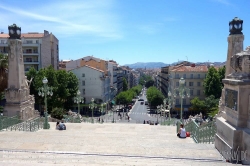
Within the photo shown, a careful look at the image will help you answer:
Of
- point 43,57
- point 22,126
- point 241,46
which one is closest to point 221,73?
point 241,46

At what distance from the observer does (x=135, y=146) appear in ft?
38.4

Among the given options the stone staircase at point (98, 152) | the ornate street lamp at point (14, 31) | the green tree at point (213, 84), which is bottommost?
the stone staircase at point (98, 152)

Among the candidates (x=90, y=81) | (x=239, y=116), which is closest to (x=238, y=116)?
(x=239, y=116)

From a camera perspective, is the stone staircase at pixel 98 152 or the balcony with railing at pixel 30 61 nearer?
the stone staircase at pixel 98 152

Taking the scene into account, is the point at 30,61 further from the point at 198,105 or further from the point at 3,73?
the point at 198,105

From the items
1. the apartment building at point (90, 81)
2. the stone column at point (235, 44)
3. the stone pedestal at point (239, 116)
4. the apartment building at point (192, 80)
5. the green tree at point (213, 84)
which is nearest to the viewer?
the stone pedestal at point (239, 116)

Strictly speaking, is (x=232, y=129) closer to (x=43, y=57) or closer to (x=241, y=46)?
(x=241, y=46)

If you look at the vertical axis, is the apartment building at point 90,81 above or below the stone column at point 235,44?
below

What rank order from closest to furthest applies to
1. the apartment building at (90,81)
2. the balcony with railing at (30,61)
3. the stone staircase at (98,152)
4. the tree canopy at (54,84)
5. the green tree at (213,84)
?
the stone staircase at (98,152) → the tree canopy at (54,84) → the green tree at (213,84) → the balcony with railing at (30,61) → the apartment building at (90,81)

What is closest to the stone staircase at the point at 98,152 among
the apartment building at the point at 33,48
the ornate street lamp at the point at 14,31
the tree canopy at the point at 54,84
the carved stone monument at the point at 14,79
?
the carved stone monument at the point at 14,79

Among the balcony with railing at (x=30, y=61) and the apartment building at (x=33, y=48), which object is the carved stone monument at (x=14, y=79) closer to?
the apartment building at (x=33, y=48)

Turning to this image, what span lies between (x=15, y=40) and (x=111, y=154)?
15.7 m

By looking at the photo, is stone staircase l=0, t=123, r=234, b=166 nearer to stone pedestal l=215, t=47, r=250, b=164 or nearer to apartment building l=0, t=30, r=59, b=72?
stone pedestal l=215, t=47, r=250, b=164

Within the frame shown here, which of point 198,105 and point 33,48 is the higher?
point 33,48
